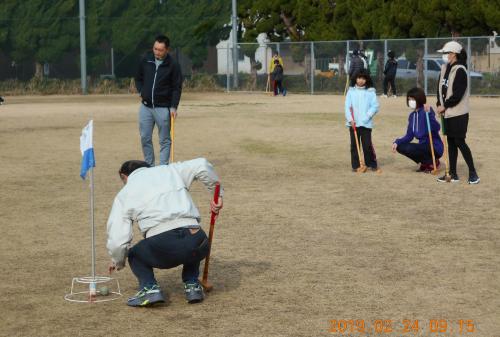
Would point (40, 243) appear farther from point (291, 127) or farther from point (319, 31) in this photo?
point (319, 31)

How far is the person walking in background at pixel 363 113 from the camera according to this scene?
14.4 m

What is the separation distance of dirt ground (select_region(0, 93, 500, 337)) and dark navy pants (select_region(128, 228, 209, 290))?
249 millimetres

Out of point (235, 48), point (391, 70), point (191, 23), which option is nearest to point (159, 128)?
point (391, 70)

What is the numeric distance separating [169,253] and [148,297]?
34 centimetres

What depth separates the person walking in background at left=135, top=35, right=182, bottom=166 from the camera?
42.3 ft

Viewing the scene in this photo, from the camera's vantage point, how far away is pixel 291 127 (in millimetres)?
22500

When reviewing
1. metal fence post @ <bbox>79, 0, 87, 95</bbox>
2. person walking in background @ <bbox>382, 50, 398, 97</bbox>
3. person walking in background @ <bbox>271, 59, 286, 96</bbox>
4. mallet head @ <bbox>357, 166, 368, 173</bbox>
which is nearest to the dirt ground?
mallet head @ <bbox>357, 166, 368, 173</bbox>

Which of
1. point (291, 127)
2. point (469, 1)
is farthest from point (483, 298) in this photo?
point (469, 1)

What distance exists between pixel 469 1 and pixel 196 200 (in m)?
25.9

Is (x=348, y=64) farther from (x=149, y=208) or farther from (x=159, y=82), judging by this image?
(x=149, y=208)

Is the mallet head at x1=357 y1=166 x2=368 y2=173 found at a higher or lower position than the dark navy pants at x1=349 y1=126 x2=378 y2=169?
lower

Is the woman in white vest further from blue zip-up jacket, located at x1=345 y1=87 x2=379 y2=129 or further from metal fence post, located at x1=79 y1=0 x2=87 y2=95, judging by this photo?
metal fence post, located at x1=79 y1=0 x2=87 y2=95
